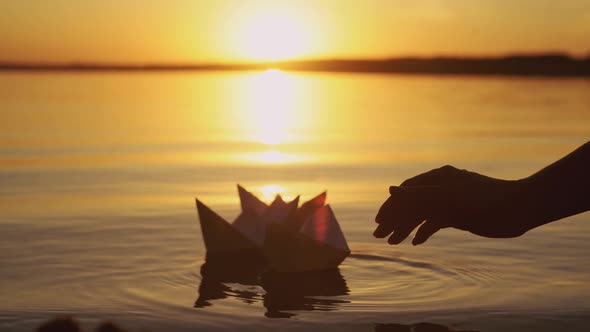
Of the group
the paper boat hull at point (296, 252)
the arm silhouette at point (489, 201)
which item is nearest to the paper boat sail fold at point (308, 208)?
the paper boat hull at point (296, 252)

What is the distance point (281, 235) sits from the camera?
187 inches

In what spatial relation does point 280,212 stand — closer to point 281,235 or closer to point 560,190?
point 281,235

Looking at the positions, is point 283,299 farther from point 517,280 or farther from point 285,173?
point 285,173

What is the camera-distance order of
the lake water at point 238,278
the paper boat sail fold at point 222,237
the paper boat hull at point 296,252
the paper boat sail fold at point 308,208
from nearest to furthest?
the lake water at point 238,278 < the paper boat hull at point 296,252 < the paper boat sail fold at point 308,208 < the paper boat sail fold at point 222,237

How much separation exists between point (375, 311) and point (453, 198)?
1655mm

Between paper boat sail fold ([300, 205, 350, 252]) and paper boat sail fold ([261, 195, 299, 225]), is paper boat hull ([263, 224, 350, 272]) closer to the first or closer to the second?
paper boat sail fold ([300, 205, 350, 252])

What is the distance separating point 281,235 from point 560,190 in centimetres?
263

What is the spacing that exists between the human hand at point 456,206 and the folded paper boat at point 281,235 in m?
2.03

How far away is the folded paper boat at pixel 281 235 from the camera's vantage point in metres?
4.83

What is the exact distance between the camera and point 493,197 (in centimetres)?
243

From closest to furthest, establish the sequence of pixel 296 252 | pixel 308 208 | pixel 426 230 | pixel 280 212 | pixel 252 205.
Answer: pixel 426 230 → pixel 296 252 → pixel 308 208 → pixel 280 212 → pixel 252 205

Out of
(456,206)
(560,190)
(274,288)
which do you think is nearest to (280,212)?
(274,288)

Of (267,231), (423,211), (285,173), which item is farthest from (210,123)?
(423,211)

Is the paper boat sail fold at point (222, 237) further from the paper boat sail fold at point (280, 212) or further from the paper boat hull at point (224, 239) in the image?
the paper boat sail fold at point (280, 212)
